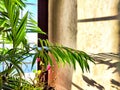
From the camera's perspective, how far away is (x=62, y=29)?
7.68 feet

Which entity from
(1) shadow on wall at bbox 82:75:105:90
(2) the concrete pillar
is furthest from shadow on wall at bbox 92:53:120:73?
(2) the concrete pillar

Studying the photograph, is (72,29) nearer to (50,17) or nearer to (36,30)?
(50,17)

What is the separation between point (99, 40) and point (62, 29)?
2.09 ft

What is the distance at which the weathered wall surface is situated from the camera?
1625 millimetres

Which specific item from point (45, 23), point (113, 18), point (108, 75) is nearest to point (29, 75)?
point (45, 23)

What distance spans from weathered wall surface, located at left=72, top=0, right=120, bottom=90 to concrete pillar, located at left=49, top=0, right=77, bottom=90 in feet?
0.33

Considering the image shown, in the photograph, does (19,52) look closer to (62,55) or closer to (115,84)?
(62,55)

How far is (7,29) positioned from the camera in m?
1.30

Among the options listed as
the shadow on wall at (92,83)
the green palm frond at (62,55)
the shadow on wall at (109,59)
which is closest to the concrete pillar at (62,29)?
the shadow on wall at (92,83)

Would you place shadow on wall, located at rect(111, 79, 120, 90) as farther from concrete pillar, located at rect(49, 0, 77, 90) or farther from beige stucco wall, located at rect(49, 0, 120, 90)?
concrete pillar, located at rect(49, 0, 77, 90)

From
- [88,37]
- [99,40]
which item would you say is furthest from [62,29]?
[99,40]

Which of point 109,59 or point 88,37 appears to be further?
point 88,37

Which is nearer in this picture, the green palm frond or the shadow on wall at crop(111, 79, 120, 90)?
the green palm frond

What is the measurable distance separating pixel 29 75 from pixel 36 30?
119 cm
